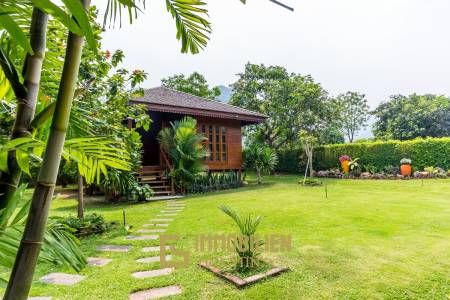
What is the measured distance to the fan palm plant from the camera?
11000 mm

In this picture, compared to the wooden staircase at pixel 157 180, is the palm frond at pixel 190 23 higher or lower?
higher

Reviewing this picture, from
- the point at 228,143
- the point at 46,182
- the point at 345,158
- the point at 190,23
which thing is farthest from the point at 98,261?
the point at 345,158

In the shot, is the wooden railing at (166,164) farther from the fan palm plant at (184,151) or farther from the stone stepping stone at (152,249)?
the stone stepping stone at (152,249)

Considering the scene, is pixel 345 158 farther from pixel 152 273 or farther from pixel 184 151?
pixel 152 273

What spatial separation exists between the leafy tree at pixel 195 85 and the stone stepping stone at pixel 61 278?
22613 mm

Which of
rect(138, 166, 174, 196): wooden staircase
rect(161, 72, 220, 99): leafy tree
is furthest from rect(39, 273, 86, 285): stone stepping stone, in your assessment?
rect(161, 72, 220, 99): leafy tree

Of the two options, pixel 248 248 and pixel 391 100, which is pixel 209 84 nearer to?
pixel 391 100

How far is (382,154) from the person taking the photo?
17.4 m

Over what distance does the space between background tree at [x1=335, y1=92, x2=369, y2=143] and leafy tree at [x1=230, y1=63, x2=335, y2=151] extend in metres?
16.2

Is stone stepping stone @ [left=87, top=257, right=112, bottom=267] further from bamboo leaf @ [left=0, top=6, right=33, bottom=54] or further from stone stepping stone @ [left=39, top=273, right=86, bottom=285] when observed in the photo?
bamboo leaf @ [left=0, top=6, right=33, bottom=54]

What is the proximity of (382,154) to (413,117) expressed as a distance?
446 inches

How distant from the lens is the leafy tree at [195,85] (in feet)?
82.4

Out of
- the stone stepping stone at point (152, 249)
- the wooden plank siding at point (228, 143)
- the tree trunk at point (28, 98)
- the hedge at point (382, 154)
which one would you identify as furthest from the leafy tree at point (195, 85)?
the tree trunk at point (28, 98)

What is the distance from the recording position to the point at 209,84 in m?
25.9
